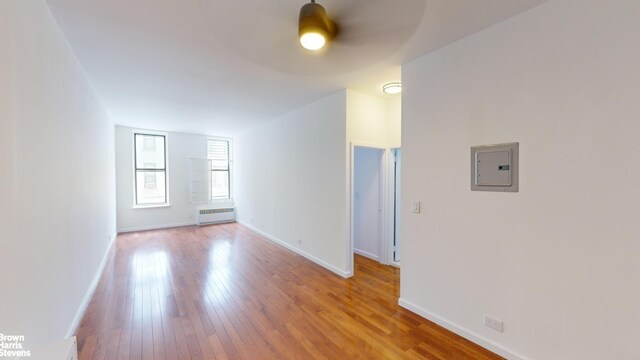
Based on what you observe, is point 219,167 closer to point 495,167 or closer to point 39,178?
point 39,178

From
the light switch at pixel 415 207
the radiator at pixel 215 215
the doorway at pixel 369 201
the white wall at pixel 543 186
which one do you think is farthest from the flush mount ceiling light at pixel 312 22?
the radiator at pixel 215 215

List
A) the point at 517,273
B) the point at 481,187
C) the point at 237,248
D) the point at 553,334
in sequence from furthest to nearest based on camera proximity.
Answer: the point at 237,248
the point at 481,187
the point at 517,273
the point at 553,334

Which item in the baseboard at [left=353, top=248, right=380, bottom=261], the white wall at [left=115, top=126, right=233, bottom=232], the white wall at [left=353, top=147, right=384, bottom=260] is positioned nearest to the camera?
the white wall at [left=353, top=147, right=384, bottom=260]

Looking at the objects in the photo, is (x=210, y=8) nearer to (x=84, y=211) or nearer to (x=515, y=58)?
(x=515, y=58)

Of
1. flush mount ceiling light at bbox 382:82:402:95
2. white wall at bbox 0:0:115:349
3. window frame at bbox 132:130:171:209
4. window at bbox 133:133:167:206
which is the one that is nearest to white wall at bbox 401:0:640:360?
flush mount ceiling light at bbox 382:82:402:95

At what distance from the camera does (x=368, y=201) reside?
4371 millimetres

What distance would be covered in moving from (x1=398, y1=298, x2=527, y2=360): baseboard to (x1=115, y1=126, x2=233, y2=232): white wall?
6.74 m

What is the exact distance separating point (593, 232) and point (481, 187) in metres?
0.72

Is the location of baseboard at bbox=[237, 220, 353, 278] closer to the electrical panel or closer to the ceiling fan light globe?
the electrical panel

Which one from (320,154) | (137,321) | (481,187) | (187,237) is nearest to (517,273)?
(481,187)

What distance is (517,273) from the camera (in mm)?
1932

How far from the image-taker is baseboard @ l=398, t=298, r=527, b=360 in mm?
1979

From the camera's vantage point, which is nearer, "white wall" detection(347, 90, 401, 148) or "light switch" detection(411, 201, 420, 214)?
"light switch" detection(411, 201, 420, 214)

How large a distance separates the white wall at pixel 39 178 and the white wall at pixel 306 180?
2.94 meters
